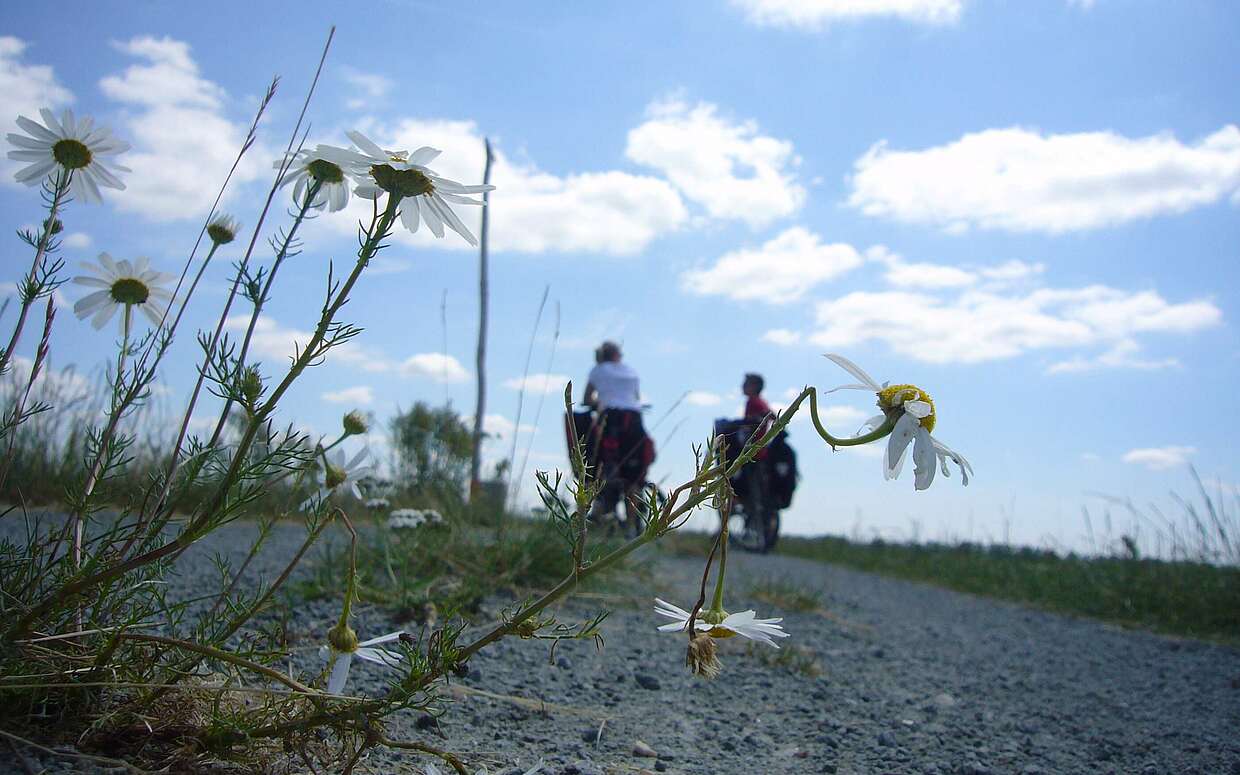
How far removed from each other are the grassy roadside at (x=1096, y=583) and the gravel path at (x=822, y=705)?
3.52 feet

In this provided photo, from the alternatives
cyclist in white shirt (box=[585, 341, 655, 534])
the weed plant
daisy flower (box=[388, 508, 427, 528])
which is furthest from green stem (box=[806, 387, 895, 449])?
cyclist in white shirt (box=[585, 341, 655, 534])

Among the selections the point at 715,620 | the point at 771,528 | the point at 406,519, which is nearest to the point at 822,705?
the point at 406,519

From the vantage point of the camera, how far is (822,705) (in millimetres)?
2828

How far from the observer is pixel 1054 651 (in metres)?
4.68

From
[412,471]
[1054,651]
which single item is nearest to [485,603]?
[1054,651]

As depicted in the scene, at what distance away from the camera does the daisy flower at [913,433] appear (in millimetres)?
1226

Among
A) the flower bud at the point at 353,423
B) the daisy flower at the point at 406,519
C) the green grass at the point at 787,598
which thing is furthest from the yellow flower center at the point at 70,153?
the green grass at the point at 787,598

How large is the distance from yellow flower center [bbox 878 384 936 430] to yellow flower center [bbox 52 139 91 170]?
5.38 ft

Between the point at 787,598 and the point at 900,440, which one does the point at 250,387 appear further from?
the point at 787,598

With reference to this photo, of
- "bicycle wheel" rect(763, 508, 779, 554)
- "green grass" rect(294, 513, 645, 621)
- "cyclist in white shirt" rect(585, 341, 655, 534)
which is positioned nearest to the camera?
"green grass" rect(294, 513, 645, 621)

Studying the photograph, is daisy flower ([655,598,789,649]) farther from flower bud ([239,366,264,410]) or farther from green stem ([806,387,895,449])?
flower bud ([239,366,264,410])

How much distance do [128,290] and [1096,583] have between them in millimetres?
7213

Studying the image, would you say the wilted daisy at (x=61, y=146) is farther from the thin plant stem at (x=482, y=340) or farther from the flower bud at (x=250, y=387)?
the thin plant stem at (x=482, y=340)

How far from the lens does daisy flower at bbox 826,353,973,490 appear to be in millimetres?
1226
